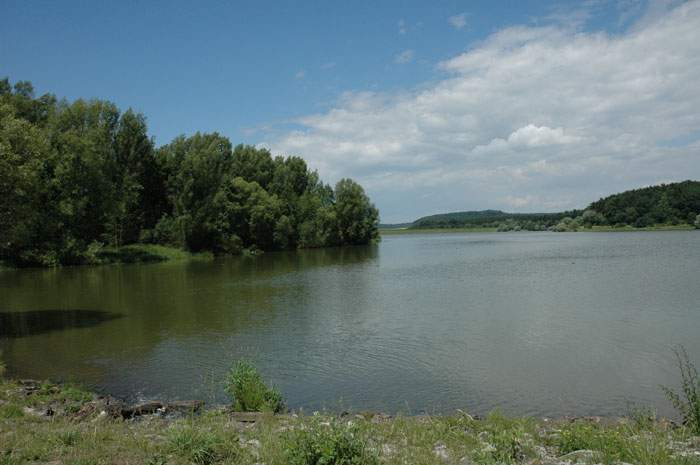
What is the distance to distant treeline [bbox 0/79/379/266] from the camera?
52.5 m

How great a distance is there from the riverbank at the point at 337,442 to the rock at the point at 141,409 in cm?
126

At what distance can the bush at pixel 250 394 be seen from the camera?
1135 cm

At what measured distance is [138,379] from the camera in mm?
14562

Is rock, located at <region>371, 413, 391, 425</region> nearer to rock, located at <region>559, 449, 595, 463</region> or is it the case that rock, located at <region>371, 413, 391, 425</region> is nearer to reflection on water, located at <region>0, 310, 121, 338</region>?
rock, located at <region>559, 449, 595, 463</region>

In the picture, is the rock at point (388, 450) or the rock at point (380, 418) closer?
the rock at point (388, 450)

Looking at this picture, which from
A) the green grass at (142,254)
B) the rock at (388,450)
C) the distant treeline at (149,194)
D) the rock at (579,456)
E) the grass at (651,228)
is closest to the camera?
the rock at (579,456)

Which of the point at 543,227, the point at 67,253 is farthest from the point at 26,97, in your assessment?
the point at 543,227

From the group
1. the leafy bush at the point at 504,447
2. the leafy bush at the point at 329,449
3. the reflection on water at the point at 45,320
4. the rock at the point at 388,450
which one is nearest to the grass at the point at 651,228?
the reflection on water at the point at 45,320

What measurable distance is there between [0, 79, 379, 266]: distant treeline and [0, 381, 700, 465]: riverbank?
15670 mm

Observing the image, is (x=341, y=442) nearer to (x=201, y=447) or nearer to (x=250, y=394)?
(x=201, y=447)

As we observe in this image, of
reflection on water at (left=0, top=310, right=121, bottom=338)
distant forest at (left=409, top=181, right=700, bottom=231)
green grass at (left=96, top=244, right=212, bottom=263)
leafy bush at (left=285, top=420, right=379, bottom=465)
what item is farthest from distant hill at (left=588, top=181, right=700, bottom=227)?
leafy bush at (left=285, top=420, right=379, bottom=465)

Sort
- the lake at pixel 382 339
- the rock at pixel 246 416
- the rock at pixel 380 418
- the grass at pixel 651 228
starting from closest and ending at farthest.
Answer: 1. the rock at pixel 246 416
2. the rock at pixel 380 418
3. the lake at pixel 382 339
4. the grass at pixel 651 228

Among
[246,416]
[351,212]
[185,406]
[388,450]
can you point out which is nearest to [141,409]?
[185,406]

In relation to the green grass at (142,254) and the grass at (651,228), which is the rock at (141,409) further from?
the grass at (651,228)
